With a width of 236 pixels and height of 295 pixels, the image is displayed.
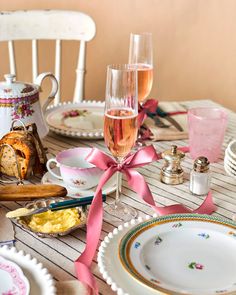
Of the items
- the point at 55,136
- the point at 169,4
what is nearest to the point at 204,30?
the point at 169,4

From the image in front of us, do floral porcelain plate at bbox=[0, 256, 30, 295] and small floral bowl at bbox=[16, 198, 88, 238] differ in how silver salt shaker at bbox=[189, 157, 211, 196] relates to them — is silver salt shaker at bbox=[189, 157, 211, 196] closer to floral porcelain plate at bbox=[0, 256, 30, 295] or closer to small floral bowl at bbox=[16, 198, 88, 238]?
small floral bowl at bbox=[16, 198, 88, 238]

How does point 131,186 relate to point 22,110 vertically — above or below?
below

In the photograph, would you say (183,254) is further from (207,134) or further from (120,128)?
(207,134)

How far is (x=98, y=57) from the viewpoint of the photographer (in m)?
2.36

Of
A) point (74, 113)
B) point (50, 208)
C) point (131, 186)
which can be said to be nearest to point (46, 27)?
point (74, 113)

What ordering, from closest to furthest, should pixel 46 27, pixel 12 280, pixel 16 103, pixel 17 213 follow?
pixel 12 280
pixel 17 213
pixel 16 103
pixel 46 27

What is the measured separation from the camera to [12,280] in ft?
2.37

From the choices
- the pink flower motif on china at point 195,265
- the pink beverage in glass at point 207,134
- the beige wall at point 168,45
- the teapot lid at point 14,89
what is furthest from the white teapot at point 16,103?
the beige wall at point 168,45

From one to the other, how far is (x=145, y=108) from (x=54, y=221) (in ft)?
1.82

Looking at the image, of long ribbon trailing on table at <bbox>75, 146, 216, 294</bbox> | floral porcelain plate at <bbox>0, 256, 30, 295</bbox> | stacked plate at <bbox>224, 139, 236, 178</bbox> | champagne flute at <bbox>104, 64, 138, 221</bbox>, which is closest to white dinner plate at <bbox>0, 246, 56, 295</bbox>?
floral porcelain plate at <bbox>0, 256, 30, 295</bbox>

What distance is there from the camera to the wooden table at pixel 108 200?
0.82 meters

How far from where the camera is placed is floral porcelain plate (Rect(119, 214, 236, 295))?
0.73 m

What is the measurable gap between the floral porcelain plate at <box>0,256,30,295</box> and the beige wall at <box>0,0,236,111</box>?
157 cm

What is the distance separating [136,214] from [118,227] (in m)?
0.12
